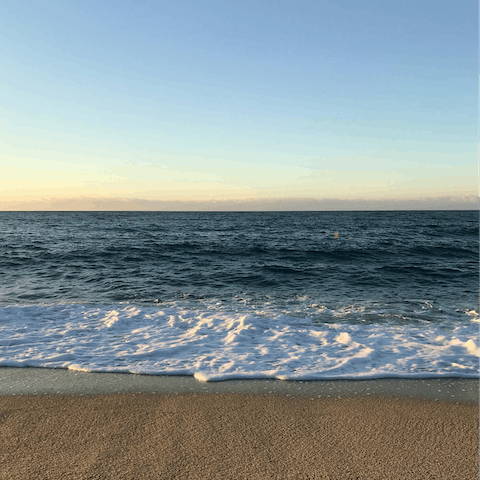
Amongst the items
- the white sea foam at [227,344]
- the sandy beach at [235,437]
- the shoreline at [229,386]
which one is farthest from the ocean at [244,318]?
the sandy beach at [235,437]

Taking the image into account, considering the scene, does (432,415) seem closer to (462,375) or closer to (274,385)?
(462,375)

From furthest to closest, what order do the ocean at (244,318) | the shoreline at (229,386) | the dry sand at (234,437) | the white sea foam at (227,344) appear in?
the ocean at (244,318) < the white sea foam at (227,344) < the shoreline at (229,386) < the dry sand at (234,437)

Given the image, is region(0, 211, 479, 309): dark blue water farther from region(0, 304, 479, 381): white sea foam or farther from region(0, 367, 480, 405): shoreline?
region(0, 367, 480, 405): shoreline

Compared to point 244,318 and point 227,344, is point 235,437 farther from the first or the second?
point 244,318

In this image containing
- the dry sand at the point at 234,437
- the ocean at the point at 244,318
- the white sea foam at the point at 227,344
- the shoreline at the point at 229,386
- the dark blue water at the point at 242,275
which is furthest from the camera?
the dark blue water at the point at 242,275

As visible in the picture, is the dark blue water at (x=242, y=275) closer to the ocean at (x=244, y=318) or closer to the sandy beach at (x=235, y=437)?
the ocean at (x=244, y=318)

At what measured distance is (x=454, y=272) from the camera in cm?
1519

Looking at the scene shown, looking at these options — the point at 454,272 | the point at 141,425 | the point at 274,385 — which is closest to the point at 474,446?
the point at 274,385

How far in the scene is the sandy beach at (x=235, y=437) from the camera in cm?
299

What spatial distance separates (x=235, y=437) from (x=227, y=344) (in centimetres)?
299

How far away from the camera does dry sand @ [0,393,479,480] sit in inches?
118

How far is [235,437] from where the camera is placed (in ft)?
11.4

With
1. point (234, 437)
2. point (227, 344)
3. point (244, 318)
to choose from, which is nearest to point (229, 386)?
point (234, 437)

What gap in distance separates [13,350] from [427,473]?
615cm
